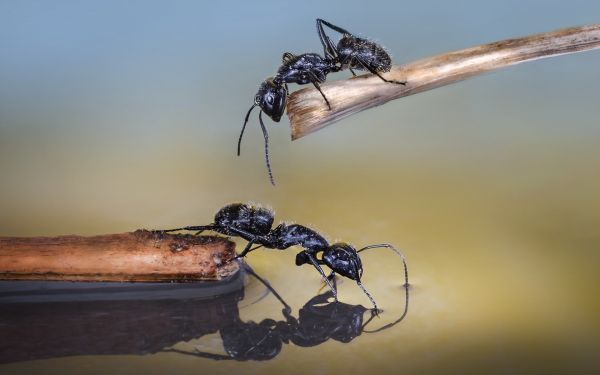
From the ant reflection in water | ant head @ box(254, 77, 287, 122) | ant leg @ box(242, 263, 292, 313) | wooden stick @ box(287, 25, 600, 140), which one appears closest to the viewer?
the ant reflection in water

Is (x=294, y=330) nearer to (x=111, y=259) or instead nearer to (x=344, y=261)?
(x=344, y=261)

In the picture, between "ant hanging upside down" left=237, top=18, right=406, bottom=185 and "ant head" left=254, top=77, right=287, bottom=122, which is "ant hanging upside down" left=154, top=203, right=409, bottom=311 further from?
"ant head" left=254, top=77, right=287, bottom=122

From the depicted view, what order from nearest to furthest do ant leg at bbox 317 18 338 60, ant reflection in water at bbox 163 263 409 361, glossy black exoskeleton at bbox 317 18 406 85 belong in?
ant reflection in water at bbox 163 263 409 361 < glossy black exoskeleton at bbox 317 18 406 85 < ant leg at bbox 317 18 338 60

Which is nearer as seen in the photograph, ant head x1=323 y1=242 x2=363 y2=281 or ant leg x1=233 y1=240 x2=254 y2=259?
ant head x1=323 y1=242 x2=363 y2=281

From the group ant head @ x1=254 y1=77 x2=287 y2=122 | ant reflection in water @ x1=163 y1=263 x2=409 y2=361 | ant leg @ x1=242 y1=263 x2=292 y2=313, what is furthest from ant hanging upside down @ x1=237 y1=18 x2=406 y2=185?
ant reflection in water @ x1=163 y1=263 x2=409 y2=361

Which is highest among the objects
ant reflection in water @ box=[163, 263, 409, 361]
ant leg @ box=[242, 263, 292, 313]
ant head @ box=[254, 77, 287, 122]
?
ant head @ box=[254, 77, 287, 122]

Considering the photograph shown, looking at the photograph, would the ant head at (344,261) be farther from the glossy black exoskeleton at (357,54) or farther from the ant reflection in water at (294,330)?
the glossy black exoskeleton at (357,54)

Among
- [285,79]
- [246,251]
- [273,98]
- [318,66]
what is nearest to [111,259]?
[246,251]

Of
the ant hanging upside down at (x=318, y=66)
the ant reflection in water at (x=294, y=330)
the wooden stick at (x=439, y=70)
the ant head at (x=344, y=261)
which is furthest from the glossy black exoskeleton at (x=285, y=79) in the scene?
the ant reflection in water at (x=294, y=330)
